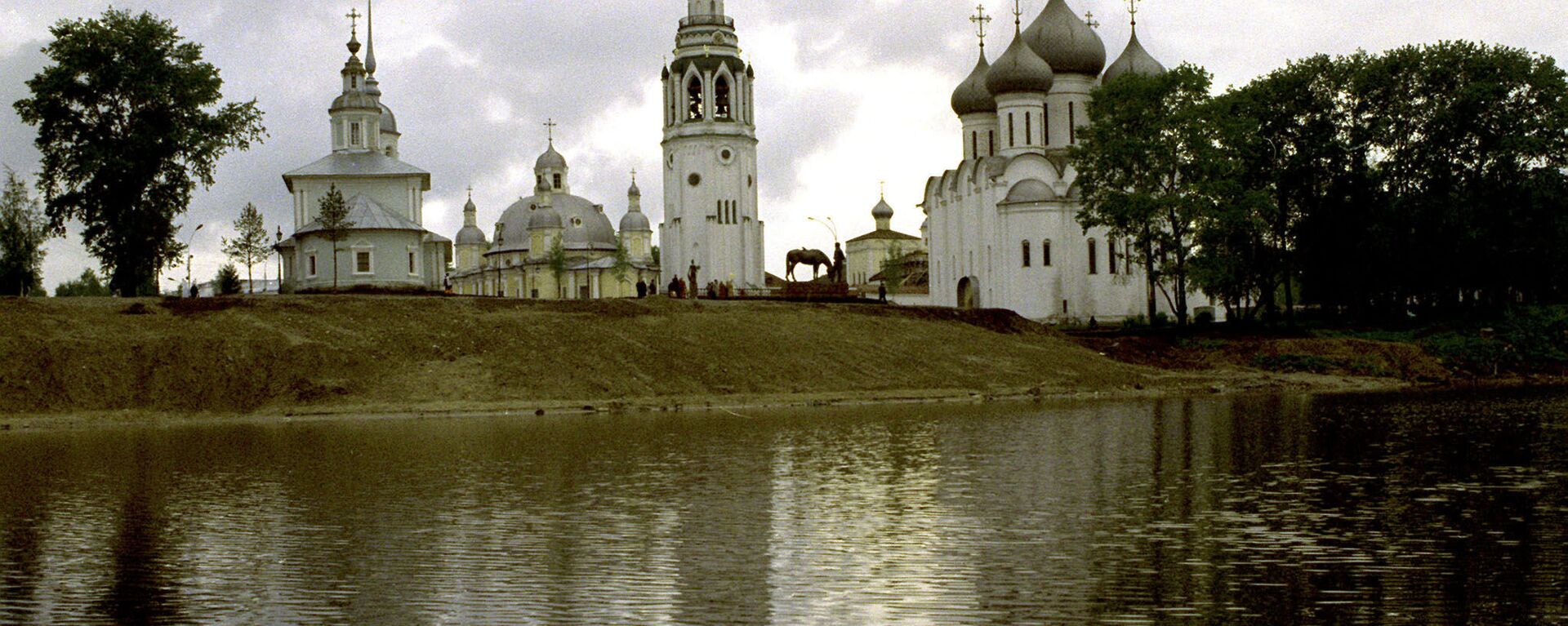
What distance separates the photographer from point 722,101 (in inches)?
4050

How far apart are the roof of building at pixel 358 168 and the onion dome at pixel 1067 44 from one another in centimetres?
3005

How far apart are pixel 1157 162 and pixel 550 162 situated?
286 ft

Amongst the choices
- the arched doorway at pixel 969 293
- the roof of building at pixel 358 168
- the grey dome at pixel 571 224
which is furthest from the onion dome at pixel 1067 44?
the grey dome at pixel 571 224

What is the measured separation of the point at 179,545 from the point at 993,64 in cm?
6844

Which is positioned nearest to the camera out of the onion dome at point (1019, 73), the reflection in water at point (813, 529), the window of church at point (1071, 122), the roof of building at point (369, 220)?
the reflection in water at point (813, 529)

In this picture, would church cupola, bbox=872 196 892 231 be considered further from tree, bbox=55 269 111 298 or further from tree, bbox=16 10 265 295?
tree, bbox=16 10 265 295

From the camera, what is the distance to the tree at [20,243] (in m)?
76.4

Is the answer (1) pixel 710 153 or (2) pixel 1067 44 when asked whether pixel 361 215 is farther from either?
(2) pixel 1067 44

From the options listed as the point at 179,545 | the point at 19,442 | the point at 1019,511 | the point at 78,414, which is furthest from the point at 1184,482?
the point at 78,414

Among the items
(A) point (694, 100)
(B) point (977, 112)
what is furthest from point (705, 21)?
(B) point (977, 112)

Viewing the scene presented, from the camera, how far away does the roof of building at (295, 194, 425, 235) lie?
76375mm

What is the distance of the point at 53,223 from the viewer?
194 feet

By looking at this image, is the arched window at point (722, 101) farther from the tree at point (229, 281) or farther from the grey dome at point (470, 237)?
the grey dome at point (470, 237)

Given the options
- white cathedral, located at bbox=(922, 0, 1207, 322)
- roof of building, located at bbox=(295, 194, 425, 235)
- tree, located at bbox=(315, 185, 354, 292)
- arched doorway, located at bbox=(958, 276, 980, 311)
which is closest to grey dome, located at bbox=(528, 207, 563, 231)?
white cathedral, located at bbox=(922, 0, 1207, 322)
